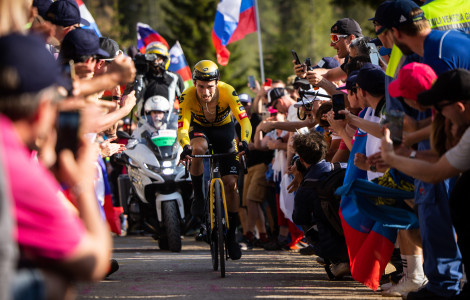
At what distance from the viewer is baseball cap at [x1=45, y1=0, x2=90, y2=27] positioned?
7.34 metres

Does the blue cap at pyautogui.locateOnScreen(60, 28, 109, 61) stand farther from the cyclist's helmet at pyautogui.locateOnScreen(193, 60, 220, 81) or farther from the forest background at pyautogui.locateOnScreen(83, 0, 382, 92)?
the forest background at pyautogui.locateOnScreen(83, 0, 382, 92)

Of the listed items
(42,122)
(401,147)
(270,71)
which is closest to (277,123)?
(401,147)

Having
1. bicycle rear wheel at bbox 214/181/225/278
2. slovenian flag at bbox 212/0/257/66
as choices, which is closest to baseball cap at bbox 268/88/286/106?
bicycle rear wheel at bbox 214/181/225/278

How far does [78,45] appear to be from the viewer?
21.4 ft

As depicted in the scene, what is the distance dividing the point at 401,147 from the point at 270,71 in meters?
38.8

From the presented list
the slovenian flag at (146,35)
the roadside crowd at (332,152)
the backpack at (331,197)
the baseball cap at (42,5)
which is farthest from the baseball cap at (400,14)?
the slovenian flag at (146,35)

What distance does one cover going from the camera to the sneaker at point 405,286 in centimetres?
652

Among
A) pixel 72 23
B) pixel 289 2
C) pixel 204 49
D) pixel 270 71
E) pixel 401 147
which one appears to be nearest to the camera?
pixel 401 147

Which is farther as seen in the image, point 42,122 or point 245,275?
point 245,275

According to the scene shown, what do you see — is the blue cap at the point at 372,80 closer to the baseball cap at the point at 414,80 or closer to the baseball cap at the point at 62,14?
the baseball cap at the point at 414,80

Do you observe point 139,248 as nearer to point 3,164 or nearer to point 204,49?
point 3,164

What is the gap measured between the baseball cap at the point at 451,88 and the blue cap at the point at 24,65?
110 inches

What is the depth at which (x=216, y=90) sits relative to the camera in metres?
10.1

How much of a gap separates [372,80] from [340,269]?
192 cm
